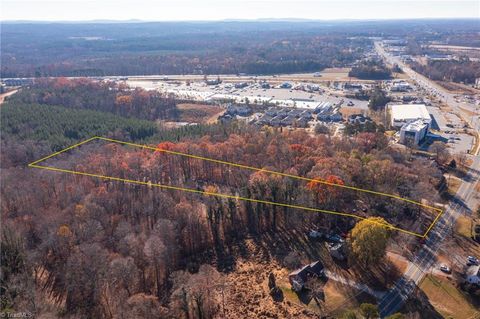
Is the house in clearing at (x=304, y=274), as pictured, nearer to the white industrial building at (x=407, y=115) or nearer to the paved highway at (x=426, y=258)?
the paved highway at (x=426, y=258)

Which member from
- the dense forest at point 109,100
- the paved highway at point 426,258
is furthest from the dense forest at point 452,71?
the dense forest at point 109,100

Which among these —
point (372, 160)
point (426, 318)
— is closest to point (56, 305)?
point (426, 318)

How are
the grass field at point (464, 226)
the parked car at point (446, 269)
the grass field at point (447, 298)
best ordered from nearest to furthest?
the grass field at point (447, 298)
the parked car at point (446, 269)
the grass field at point (464, 226)

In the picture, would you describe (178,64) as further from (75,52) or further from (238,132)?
(238,132)

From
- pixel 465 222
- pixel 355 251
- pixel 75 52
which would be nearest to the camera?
pixel 355 251

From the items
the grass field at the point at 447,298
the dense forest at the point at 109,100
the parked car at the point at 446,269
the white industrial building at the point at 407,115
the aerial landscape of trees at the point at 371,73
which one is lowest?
the grass field at the point at 447,298

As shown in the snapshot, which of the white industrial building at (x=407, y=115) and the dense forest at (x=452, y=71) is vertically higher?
the dense forest at (x=452, y=71)
